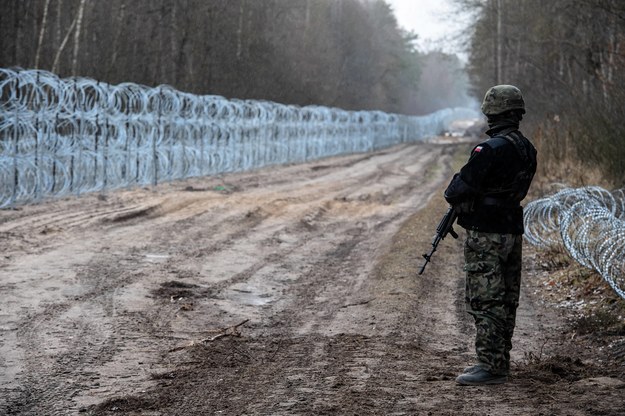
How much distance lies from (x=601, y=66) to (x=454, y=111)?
12157cm

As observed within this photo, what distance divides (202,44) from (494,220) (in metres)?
33.6

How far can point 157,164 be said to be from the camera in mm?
22562

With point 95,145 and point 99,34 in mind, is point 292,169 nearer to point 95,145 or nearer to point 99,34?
point 99,34

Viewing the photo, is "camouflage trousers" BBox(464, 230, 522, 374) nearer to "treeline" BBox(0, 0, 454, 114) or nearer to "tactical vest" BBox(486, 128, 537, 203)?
"tactical vest" BBox(486, 128, 537, 203)

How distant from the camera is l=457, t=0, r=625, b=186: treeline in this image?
16375 mm

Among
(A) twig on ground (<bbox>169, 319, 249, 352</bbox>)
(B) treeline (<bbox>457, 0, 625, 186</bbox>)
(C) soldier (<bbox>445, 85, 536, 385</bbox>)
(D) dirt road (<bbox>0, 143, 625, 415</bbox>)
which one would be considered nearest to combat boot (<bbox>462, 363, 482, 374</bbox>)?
(C) soldier (<bbox>445, 85, 536, 385</bbox>)

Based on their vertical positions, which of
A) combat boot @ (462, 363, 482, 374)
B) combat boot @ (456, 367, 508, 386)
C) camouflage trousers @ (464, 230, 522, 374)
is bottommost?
combat boot @ (456, 367, 508, 386)

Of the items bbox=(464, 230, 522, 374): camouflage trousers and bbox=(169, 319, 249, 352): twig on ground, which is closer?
bbox=(464, 230, 522, 374): camouflage trousers

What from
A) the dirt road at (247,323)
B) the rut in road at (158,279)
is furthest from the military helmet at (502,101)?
the rut in road at (158,279)

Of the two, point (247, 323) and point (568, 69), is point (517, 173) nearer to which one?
point (247, 323)

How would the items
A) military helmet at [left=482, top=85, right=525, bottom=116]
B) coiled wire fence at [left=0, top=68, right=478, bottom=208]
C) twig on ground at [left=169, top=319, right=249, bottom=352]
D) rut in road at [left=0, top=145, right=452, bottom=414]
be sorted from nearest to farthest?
military helmet at [left=482, top=85, right=525, bottom=116] → rut in road at [left=0, top=145, right=452, bottom=414] → twig on ground at [left=169, top=319, right=249, bottom=352] → coiled wire fence at [left=0, top=68, right=478, bottom=208]

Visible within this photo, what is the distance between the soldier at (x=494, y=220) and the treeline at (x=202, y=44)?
20.9 meters

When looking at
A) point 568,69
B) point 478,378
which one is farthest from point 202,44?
point 478,378

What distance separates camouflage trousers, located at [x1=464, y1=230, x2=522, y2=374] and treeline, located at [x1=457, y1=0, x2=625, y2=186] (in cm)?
929
